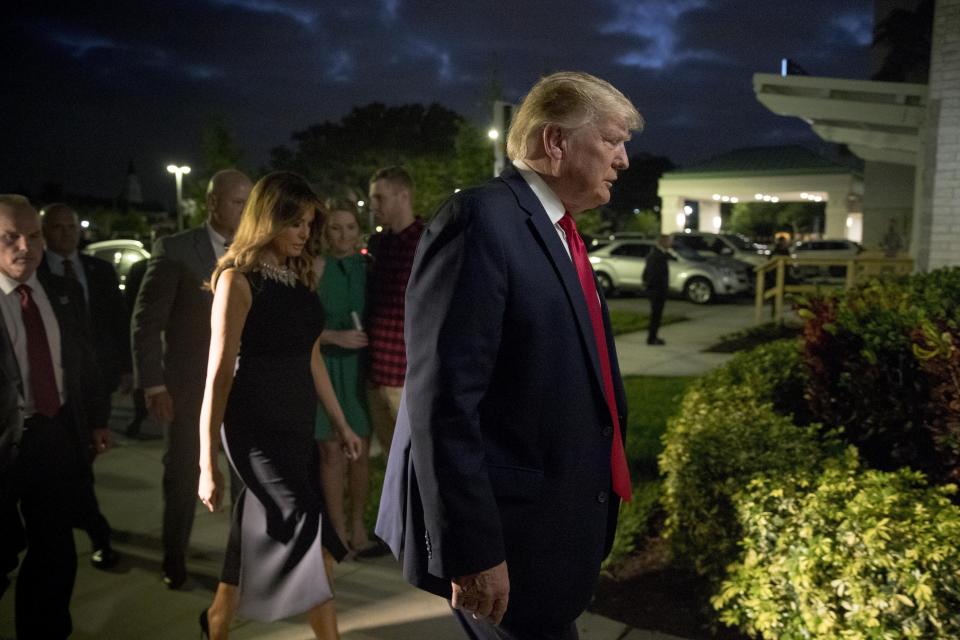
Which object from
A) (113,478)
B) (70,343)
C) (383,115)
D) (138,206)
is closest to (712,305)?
(113,478)

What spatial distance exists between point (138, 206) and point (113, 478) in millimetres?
107411

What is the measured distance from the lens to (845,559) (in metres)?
2.93

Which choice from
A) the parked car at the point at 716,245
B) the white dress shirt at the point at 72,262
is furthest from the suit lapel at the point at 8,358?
the parked car at the point at 716,245

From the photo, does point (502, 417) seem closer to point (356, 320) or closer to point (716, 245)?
point (356, 320)

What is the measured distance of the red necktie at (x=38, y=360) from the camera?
3.35 m

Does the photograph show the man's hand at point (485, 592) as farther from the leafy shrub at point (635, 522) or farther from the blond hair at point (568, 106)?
the leafy shrub at point (635, 522)

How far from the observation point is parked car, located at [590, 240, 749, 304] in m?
20.5

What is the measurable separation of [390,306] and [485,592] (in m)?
2.75

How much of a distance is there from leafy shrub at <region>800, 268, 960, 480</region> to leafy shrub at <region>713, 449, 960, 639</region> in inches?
18.5

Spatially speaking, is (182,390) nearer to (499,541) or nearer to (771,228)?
(499,541)

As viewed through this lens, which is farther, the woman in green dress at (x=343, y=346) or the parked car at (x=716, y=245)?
the parked car at (x=716, y=245)

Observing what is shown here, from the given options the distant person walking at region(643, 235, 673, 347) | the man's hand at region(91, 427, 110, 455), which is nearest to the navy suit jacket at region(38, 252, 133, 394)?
the man's hand at region(91, 427, 110, 455)

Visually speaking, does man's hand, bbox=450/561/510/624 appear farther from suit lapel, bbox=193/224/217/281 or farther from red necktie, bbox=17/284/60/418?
suit lapel, bbox=193/224/217/281

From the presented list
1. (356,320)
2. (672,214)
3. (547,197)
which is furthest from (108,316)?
(672,214)
